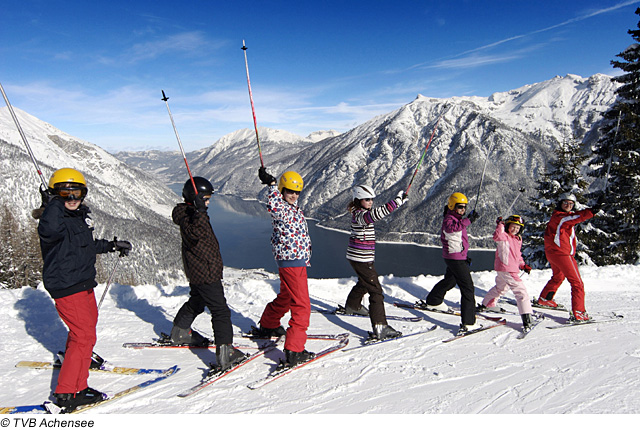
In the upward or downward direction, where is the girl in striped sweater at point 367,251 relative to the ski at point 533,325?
upward

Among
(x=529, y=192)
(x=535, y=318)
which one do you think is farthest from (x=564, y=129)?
(x=535, y=318)

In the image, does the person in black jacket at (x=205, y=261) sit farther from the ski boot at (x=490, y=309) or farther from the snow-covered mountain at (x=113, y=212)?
the snow-covered mountain at (x=113, y=212)

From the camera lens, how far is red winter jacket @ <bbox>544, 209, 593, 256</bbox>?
5.93 m

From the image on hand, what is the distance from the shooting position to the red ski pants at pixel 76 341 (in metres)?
3.32

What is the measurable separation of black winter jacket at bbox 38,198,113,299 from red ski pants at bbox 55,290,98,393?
4.2 inches

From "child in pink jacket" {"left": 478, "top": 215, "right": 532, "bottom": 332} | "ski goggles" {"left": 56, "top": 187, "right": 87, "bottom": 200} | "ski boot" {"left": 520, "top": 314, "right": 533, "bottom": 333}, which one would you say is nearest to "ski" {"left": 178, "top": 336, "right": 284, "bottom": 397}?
"ski goggles" {"left": 56, "top": 187, "right": 87, "bottom": 200}

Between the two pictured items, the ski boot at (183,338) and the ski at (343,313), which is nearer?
the ski boot at (183,338)

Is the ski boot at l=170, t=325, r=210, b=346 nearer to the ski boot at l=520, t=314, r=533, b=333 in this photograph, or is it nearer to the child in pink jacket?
the ski boot at l=520, t=314, r=533, b=333

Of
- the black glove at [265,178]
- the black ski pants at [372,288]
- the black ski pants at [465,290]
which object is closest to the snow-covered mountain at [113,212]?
the black glove at [265,178]

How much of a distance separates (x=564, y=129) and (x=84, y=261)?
23848 cm

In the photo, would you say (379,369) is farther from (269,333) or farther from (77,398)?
(77,398)

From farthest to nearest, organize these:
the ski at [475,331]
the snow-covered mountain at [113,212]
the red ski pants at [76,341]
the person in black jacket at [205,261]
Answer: the snow-covered mountain at [113,212]
the ski at [475,331]
the person in black jacket at [205,261]
the red ski pants at [76,341]

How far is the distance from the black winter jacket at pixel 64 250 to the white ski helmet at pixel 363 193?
306 centimetres
